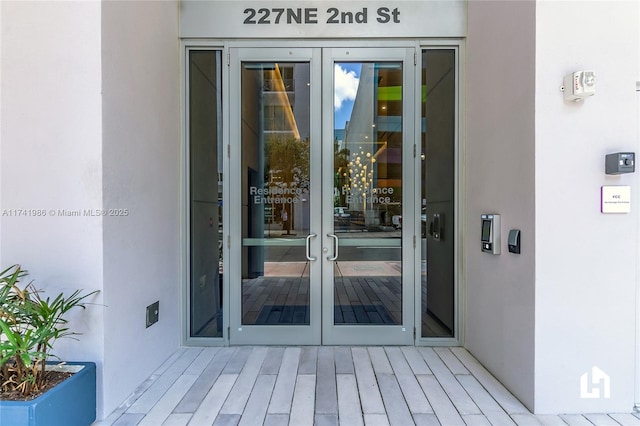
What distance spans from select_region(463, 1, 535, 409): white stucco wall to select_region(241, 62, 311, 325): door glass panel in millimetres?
1563

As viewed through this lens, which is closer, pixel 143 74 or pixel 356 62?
pixel 143 74

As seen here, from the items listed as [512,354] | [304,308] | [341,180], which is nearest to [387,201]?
[341,180]

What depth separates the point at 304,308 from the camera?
3.26 m

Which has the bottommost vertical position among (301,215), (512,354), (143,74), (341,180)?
(512,354)

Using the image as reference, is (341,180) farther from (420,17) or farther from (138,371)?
(138,371)

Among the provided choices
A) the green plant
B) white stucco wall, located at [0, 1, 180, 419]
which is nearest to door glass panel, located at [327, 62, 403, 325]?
white stucco wall, located at [0, 1, 180, 419]

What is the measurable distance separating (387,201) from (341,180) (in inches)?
20.0

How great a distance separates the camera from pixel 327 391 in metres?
2.40

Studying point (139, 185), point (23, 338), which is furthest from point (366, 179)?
point (23, 338)

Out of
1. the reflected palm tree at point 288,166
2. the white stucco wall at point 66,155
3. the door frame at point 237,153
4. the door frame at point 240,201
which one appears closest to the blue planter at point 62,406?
the white stucco wall at point 66,155

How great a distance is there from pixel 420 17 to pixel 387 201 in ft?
5.96
